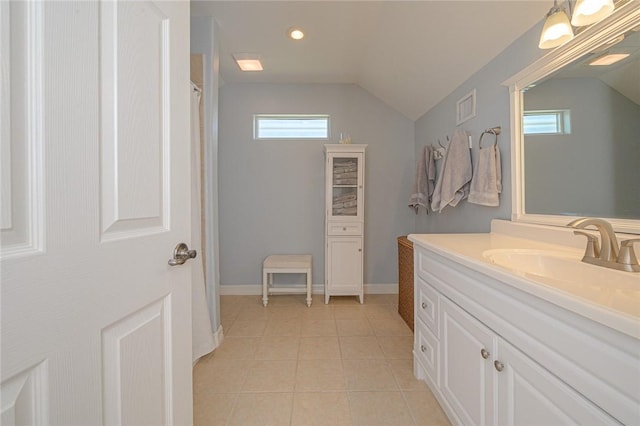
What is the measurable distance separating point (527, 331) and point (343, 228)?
2.24 meters

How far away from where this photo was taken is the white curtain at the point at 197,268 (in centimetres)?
180

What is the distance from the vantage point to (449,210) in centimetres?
245

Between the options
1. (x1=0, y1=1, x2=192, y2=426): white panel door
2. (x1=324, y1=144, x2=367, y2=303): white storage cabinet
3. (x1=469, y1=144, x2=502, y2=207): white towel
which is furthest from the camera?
(x1=324, y1=144, x2=367, y2=303): white storage cabinet

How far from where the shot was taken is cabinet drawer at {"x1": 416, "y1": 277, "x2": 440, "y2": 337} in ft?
4.64

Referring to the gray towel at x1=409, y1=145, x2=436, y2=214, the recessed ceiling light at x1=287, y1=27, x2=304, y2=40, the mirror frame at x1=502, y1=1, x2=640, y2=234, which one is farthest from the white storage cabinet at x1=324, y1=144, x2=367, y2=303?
the mirror frame at x1=502, y1=1, x2=640, y2=234

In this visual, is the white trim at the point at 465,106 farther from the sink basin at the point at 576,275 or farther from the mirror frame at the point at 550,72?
the sink basin at the point at 576,275

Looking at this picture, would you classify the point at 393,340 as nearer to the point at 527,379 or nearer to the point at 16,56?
the point at 527,379

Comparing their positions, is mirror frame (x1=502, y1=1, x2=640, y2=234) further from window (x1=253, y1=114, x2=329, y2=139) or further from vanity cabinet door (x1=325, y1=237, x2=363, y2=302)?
window (x1=253, y1=114, x2=329, y2=139)

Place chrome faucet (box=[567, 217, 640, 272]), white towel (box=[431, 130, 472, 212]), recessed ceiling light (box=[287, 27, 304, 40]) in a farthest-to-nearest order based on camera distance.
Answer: recessed ceiling light (box=[287, 27, 304, 40]), white towel (box=[431, 130, 472, 212]), chrome faucet (box=[567, 217, 640, 272])

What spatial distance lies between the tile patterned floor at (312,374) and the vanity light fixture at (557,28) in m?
1.85

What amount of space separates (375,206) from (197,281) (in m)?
2.19

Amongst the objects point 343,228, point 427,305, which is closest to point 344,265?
point 343,228

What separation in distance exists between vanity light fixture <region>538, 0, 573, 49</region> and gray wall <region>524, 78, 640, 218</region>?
25cm

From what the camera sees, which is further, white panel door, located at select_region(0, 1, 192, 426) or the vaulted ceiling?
the vaulted ceiling
